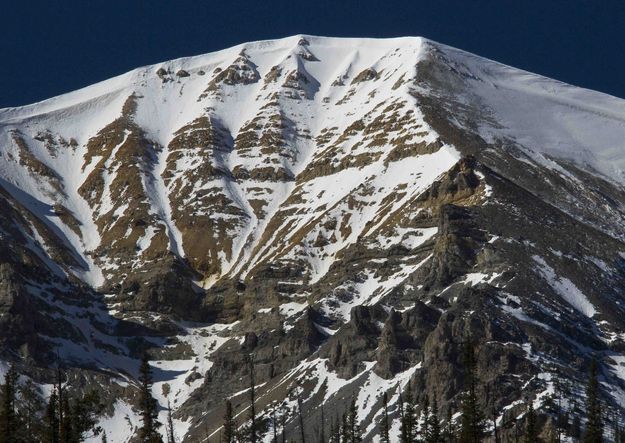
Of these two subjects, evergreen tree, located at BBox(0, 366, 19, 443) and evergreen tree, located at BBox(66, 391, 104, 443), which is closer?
evergreen tree, located at BBox(0, 366, 19, 443)

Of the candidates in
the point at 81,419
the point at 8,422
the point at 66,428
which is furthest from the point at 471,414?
the point at 8,422

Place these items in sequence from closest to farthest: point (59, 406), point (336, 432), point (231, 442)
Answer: point (59, 406)
point (231, 442)
point (336, 432)

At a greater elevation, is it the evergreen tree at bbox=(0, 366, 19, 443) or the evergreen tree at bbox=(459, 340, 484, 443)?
the evergreen tree at bbox=(459, 340, 484, 443)

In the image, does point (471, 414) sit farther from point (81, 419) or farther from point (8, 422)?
point (8, 422)

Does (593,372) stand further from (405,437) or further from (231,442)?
(231,442)

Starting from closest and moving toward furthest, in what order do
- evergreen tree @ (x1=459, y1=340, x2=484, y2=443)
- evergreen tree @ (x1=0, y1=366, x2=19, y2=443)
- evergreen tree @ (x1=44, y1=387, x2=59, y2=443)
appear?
1. evergreen tree @ (x1=0, y1=366, x2=19, y2=443)
2. evergreen tree @ (x1=44, y1=387, x2=59, y2=443)
3. evergreen tree @ (x1=459, y1=340, x2=484, y2=443)

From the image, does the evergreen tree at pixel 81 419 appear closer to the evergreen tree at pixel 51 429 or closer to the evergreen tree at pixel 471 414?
the evergreen tree at pixel 51 429

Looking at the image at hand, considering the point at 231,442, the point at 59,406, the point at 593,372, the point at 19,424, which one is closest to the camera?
the point at 19,424

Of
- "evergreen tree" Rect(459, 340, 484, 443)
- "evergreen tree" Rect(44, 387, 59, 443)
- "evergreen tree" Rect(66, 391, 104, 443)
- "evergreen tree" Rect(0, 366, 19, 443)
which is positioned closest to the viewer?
"evergreen tree" Rect(0, 366, 19, 443)

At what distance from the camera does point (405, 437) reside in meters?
159

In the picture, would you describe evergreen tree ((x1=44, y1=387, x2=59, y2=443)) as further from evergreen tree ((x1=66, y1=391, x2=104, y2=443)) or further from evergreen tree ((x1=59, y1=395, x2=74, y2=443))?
evergreen tree ((x1=66, y1=391, x2=104, y2=443))

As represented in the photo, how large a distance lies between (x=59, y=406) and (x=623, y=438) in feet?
254

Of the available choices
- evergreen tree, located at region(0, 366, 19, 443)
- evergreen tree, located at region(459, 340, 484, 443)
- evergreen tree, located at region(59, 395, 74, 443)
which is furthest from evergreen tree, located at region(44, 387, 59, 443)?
evergreen tree, located at region(459, 340, 484, 443)

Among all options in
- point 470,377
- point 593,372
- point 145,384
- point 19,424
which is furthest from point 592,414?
point 19,424
